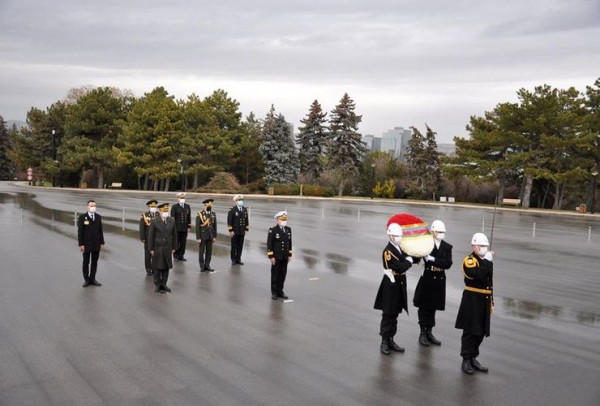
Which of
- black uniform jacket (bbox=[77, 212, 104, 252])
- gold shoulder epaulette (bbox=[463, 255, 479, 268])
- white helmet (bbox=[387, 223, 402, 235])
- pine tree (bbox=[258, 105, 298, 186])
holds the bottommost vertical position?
black uniform jacket (bbox=[77, 212, 104, 252])

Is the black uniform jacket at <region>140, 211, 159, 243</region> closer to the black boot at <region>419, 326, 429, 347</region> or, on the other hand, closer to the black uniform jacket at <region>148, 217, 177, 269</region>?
the black uniform jacket at <region>148, 217, 177, 269</region>

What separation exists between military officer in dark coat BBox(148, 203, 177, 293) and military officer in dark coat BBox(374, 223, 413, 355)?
16.4ft

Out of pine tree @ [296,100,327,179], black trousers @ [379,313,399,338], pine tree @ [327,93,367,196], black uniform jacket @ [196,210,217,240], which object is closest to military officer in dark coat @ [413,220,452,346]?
black trousers @ [379,313,399,338]

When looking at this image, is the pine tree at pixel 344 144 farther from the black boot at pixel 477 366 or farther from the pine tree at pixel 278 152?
the black boot at pixel 477 366

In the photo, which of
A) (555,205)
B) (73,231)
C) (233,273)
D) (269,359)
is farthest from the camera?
(555,205)

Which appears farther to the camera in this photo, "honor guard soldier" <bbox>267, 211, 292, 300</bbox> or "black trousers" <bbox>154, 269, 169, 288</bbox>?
"black trousers" <bbox>154, 269, 169, 288</bbox>

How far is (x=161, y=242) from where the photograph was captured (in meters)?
10.8

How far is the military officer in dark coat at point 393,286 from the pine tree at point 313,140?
55077mm

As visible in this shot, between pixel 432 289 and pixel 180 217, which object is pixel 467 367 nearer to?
pixel 432 289

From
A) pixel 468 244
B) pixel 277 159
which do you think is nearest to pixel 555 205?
pixel 277 159

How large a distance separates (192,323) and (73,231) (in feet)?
44.2

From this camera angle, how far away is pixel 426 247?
7.47 meters

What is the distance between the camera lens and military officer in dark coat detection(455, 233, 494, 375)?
689 centimetres

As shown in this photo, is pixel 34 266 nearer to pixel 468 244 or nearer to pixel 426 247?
pixel 426 247
